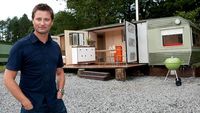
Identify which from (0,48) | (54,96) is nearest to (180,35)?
(54,96)

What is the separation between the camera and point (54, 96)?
2.49 m

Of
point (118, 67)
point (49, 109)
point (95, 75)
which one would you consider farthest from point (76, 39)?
point (49, 109)

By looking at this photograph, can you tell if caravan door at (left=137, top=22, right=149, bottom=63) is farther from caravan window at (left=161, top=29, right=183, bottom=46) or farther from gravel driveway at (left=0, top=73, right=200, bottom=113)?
gravel driveway at (left=0, top=73, right=200, bottom=113)

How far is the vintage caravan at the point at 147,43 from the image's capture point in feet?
40.2

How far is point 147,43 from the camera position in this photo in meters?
13.3

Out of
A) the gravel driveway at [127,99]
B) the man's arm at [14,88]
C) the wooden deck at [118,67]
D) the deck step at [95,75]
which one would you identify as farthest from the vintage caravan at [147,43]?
the man's arm at [14,88]

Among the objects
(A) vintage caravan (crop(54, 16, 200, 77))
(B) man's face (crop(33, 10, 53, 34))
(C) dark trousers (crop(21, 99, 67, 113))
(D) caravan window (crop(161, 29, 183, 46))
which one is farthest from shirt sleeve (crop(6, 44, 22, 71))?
(D) caravan window (crop(161, 29, 183, 46))

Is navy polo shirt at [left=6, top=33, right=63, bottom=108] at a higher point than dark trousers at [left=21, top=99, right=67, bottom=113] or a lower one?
higher

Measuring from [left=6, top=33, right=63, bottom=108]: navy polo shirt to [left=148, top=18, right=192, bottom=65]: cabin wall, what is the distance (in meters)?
10.5

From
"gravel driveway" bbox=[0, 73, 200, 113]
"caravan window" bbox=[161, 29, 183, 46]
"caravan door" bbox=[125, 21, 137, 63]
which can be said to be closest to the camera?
A: "gravel driveway" bbox=[0, 73, 200, 113]

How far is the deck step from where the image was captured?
11.8 metres

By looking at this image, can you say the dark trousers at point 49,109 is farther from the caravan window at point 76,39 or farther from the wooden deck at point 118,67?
the caravan window at point 76,39

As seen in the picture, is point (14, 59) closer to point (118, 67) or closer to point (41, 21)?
point (41, 21)

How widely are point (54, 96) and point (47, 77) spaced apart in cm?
18
